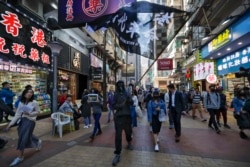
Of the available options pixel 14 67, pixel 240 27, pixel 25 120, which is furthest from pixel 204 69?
pixel 25 120

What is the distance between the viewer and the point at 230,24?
41.4 ft

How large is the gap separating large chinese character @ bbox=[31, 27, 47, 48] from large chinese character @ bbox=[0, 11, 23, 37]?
4.01 ft

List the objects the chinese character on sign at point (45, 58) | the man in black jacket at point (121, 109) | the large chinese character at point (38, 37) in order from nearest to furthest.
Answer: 1. the man in black jacket at point (121, 109)
2. the large chinese character at point (38, 37)
3. the chinese character on sign at point (45, 58)

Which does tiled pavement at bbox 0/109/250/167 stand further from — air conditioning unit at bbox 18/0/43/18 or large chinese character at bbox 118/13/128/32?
air conditioning unit at bbox 18/0/43/18

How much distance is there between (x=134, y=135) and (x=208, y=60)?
13527 millimetres

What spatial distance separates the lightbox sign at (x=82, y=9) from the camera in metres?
9.27

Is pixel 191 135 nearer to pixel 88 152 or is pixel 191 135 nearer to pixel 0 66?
pixel 88 152

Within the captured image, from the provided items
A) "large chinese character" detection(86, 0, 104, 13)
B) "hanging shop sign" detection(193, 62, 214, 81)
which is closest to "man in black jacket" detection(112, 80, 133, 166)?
"large chinese character" detection(86, 0, 104, 13)

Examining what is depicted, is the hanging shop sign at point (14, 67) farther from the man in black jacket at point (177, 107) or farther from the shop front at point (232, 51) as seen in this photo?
the shop front at point (232, 51)

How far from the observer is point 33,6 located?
13.0 m

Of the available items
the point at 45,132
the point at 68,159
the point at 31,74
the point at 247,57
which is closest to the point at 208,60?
the point at 247,57

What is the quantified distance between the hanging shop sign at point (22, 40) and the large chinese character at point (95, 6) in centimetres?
387

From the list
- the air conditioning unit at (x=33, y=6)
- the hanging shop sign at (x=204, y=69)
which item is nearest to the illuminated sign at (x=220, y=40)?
the hanging shop sign at (x=204, y=69)

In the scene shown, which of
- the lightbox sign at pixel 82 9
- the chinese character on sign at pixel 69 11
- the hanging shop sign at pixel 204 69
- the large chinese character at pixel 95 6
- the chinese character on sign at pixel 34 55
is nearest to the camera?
the lightbox sign at pixel 82 9
